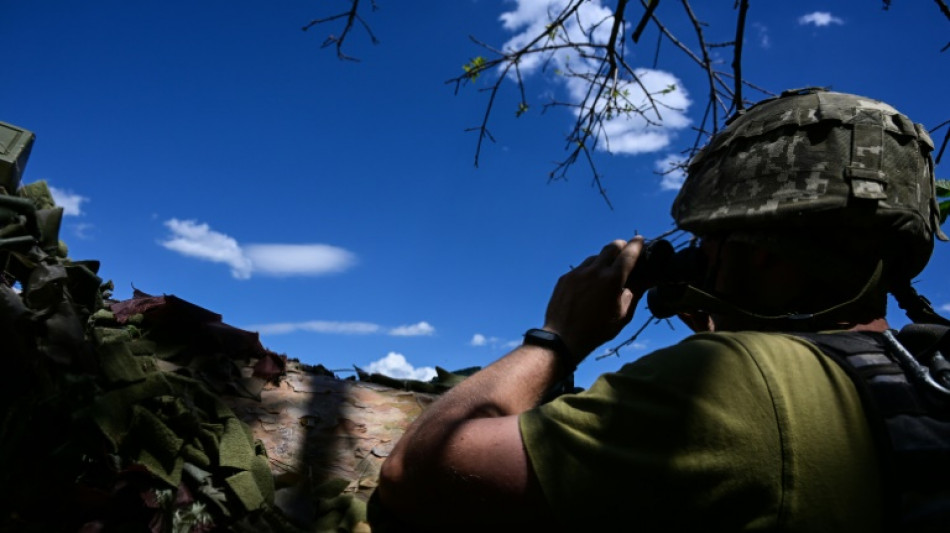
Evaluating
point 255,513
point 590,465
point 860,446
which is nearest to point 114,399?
point 255,513

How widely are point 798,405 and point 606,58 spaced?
3.05m

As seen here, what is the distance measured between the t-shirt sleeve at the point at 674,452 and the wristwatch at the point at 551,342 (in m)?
0.44

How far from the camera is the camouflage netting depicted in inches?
58.0

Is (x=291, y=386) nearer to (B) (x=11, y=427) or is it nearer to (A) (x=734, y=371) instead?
(B) (x=11, y=427)

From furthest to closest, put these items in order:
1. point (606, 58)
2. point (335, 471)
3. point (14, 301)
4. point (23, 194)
Result: 1. point (606, 58)
2. point (23, 194)
3. point (335, 471)
4. point (14, 301)

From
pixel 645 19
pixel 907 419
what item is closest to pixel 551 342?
pixel 907 419

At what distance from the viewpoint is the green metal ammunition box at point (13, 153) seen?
203 cm

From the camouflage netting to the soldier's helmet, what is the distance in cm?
122

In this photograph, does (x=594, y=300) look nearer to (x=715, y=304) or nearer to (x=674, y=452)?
(x=715, y=304)

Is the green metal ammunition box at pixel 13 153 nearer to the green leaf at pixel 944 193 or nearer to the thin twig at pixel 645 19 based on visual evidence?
the thin twig at pixel 645 19

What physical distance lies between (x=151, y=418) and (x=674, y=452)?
1160mm

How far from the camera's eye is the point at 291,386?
2203mm

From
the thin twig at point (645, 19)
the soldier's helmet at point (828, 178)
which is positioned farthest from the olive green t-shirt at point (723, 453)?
the thin twig at point (645, 19)

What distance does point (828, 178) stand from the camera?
218cm
